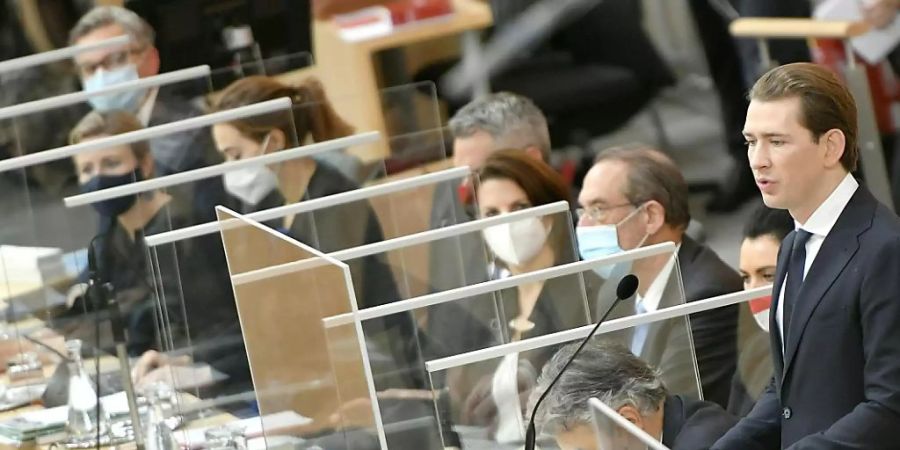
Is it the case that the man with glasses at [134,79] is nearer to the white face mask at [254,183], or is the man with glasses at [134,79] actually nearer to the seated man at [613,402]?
the white face mask at [254,183]

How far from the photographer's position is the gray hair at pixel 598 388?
2943mm

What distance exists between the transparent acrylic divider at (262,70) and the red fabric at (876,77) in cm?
157

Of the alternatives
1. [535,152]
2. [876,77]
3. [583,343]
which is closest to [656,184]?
[535,152]

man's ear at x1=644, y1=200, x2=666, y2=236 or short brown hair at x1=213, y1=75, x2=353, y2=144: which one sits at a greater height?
short brown hair at x1=213, y1=75, x2=353, y2=144

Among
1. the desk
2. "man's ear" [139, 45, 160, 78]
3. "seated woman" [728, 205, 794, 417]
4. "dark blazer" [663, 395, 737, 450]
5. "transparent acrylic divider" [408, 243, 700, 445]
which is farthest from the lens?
the desk

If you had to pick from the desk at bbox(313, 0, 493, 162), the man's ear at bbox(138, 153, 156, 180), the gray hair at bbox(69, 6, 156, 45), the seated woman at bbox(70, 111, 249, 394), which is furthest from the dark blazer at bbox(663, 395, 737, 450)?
the desk at bbox(313, 0, 493, 162)

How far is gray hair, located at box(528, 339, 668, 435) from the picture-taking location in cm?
294

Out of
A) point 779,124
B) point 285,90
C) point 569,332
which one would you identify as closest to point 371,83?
point 285,90

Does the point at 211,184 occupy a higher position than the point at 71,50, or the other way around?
the point at 71,50

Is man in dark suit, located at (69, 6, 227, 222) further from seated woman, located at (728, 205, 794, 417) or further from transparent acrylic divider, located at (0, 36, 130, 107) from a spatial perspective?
seated woman, located at (728, 205, 794, 417)

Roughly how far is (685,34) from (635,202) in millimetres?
3215

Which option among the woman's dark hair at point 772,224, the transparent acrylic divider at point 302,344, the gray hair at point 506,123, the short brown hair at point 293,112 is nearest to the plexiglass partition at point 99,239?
the short brown hair at point 293,112

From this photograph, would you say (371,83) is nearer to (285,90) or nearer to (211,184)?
(285,90)

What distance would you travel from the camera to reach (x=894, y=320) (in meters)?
2.62
